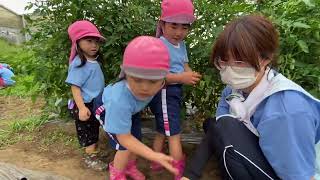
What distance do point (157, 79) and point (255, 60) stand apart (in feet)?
1.57

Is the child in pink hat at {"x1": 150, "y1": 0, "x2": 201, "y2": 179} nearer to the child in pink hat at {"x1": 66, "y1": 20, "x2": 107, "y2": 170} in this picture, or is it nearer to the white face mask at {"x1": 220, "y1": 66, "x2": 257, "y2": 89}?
the child in pink hat at {"x1": 66, "y1": 20, "x2": 107, "y2": 170}

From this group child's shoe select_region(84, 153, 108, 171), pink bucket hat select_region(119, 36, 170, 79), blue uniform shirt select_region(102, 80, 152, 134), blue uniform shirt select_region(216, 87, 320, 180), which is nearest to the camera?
blue uniform shirt select_region(216, 87, 320, 180)

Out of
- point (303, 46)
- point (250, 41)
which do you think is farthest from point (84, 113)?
point (303, 46)

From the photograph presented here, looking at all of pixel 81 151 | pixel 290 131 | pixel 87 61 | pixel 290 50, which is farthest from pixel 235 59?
pixel 81 151

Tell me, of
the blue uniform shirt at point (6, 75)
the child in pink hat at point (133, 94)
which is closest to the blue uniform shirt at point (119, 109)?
the child in pink hat at point (133, 94)

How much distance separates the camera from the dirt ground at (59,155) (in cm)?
294

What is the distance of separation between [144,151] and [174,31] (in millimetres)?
860

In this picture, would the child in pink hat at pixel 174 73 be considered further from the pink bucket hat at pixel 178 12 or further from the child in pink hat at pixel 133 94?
the child in pink hat at pixel 133 94

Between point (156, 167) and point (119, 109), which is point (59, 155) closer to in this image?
point (156, 167)

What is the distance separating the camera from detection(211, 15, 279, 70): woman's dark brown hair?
6.46 ft

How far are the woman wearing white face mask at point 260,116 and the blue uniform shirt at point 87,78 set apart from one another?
996 mm

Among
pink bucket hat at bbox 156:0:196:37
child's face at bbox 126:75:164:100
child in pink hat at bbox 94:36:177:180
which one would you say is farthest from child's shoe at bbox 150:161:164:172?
pink bucket hat at bbox 156:0:196:37

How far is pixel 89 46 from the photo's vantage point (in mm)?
2861

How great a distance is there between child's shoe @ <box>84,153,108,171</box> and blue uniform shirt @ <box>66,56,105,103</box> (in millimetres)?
459
